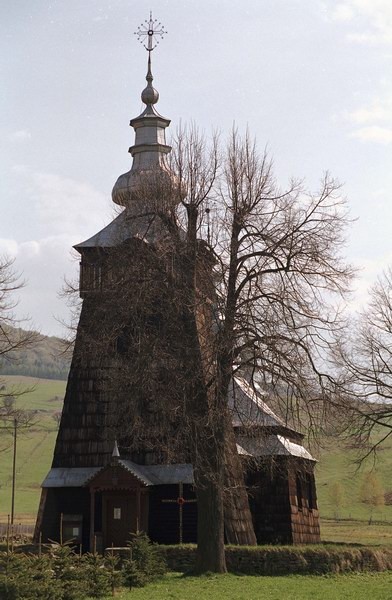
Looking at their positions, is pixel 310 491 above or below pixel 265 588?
above

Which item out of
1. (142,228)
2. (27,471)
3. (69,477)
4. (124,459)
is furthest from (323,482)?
(142,228)

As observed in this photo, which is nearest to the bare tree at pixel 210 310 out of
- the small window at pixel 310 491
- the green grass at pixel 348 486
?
the small window at pixel 310 491

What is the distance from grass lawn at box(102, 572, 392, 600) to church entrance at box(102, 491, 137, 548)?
6.74 metres

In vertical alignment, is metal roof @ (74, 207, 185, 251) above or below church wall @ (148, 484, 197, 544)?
above

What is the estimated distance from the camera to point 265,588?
2573 centimetres

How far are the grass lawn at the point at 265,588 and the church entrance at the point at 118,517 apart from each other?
674 cm

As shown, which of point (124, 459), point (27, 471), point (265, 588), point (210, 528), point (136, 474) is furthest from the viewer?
point (27, 471)

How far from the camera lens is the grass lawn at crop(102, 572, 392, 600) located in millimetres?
23828

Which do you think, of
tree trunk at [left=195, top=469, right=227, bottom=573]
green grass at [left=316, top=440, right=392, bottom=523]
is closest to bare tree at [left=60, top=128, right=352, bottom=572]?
tree trunk at [left=195, top=469, right=227, bottom=573]

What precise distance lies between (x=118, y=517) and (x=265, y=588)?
431 inches

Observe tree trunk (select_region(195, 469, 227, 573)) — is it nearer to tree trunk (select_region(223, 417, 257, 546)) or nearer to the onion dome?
tree trunk (select_region(223, 417, 257, 546))

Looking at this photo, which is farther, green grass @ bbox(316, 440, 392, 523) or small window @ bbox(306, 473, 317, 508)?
green grass @ bbox(316, 440, 392, 523)

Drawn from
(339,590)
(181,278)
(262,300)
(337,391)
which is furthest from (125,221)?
(339,590)

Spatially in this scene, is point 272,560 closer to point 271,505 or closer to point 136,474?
point 136,474
